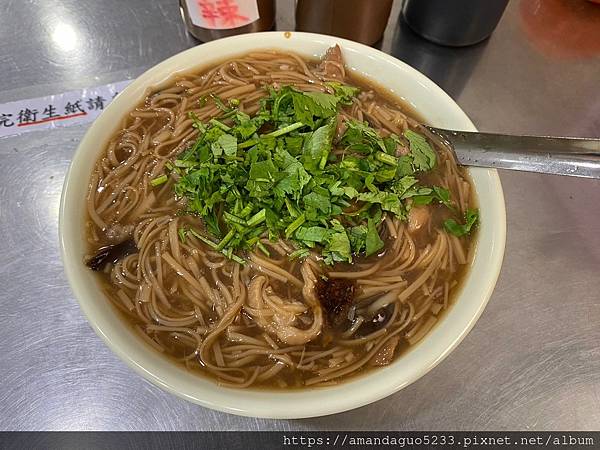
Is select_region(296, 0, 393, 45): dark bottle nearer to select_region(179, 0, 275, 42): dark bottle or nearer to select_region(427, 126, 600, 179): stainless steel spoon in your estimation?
select_region(179, 0, 275, 42): dark bottle

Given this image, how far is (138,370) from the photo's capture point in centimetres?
142

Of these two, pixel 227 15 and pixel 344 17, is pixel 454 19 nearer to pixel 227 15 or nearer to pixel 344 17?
pixel 344 17

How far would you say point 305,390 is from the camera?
1.50 metres

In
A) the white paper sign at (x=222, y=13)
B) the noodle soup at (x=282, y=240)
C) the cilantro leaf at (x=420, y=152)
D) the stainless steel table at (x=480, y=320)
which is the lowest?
the stainless steel table at (x=480, y=320)

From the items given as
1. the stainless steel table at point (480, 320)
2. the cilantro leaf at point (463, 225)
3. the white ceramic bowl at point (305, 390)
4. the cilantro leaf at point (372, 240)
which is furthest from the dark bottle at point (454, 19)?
the cilantro leaf at point (372, 240)

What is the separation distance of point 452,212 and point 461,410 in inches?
33.2

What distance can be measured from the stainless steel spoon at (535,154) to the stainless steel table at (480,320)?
0.68m

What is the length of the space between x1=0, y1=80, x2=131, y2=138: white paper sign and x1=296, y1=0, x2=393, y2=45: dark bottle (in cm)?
119

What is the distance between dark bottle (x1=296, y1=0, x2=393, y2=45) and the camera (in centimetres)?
239

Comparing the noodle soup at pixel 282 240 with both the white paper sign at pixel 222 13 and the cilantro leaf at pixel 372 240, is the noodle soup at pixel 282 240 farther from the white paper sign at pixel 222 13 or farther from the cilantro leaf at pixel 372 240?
the white paper sign at pixel 222 13

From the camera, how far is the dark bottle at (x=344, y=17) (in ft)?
7.86

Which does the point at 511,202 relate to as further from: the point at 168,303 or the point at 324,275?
the point at 168,303

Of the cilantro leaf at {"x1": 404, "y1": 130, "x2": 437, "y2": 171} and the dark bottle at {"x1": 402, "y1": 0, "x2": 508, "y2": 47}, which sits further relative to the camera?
the dark bottle at {"x1": 402, "y1": 0, "x2": 508, "y2": 47}

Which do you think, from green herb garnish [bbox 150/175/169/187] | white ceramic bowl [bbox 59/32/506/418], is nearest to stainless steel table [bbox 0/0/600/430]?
white ceramic bowl [bbox 59/32/506/418]
